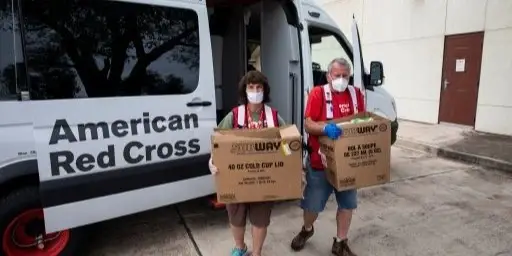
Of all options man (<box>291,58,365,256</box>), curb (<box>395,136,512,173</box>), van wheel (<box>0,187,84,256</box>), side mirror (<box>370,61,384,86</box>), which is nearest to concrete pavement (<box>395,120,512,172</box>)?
curb (<box>395,136,512,173</box>)

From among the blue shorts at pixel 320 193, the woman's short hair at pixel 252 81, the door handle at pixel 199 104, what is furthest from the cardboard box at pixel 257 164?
the door handle at pixel 199 104

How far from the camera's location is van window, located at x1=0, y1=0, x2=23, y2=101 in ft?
7.93

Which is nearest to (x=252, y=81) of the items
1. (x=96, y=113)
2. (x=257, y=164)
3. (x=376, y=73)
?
(x=257, y=164)

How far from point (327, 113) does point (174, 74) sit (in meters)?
1.25

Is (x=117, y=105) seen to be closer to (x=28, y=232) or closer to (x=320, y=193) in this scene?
(x=28, y=232)

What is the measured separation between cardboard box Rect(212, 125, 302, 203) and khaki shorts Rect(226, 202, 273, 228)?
0.64ft

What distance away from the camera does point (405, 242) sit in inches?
135

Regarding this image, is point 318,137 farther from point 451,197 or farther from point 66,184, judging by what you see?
point 451,197

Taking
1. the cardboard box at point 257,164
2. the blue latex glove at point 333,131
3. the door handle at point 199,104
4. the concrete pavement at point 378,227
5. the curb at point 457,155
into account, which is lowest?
the concrete pavement at point 378,227

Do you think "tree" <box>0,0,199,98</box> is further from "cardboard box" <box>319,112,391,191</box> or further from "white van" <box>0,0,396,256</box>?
"cardboard box" <box>319,112,391,191</box>

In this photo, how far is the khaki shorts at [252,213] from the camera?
2713 mm

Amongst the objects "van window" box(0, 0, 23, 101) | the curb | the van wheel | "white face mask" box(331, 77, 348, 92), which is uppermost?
"van window" box(0, 0, 23, 101)

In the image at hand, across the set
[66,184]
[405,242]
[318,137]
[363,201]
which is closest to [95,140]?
[66,184]

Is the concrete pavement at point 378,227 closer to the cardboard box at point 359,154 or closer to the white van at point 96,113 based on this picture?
the white van at point 96,113
